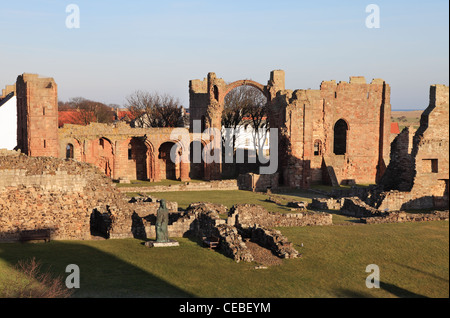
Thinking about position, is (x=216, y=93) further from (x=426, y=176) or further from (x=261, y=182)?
(x=426, y=176)

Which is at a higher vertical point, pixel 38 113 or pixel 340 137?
pixel 38 113

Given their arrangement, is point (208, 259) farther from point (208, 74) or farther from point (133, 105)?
point (133, 105)

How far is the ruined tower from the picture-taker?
92.6ft

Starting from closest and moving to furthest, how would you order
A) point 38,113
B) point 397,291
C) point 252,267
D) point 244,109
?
point 397,291, point 252,267, point 38,113, point 244,109

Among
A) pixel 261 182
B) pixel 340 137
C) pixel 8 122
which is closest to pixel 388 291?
pixel 261 182

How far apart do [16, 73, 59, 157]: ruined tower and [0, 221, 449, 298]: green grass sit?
13.4 m

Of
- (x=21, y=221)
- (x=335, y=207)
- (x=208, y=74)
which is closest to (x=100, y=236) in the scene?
(x=21, y=221)

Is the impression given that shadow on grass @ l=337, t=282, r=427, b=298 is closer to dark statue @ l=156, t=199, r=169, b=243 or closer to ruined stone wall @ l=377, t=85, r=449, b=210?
dark statue @ l=156, t=199, r=169, b=243

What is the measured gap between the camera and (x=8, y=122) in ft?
128

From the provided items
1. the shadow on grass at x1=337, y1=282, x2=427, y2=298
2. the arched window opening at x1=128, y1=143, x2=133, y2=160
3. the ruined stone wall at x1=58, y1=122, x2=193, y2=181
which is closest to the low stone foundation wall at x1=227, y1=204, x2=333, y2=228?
the shadow on grass at x1=337, y1=282, x2=427, y2=298

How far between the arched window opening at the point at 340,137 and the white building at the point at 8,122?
2693cm

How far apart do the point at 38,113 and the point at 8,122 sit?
12414mm

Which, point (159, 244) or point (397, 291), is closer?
point (397, 291)

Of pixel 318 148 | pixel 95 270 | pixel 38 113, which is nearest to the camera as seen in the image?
pixel 95 270
